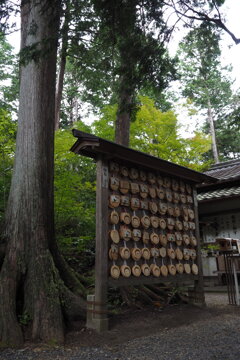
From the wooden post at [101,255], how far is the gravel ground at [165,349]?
1.64ft

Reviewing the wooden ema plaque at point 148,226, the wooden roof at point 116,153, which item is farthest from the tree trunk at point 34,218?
the wooden ema plaque at point 148,226

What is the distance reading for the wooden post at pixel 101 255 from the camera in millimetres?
4120

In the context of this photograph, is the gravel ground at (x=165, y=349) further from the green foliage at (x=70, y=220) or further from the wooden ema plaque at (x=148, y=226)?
the green foliage at (x=70, y=220)

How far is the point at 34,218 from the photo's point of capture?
14.5ft

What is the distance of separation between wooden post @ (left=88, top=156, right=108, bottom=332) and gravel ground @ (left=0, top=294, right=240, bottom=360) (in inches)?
19.7

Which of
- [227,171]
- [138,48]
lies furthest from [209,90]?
[138,48]

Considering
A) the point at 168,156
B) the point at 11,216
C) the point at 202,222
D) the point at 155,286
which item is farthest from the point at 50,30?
the point at 202,222

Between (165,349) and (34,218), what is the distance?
8.31 feet

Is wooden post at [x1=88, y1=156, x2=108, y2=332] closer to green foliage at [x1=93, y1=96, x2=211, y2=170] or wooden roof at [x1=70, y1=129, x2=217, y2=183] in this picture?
wooden roof at [x1=70, y1=129, x2=217, y2=183]

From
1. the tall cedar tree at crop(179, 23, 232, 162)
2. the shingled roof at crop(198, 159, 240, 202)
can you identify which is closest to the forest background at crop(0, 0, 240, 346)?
the shingled roof at crop(198, 159, 240, 202)

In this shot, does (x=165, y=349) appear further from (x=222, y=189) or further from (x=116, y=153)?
(x=222, y=189)

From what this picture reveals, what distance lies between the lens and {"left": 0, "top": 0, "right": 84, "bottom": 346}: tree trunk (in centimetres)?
373

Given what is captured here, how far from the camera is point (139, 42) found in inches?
215

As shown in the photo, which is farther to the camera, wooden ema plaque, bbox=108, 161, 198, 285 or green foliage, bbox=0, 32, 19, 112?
green foliage, bbox=0, 32, 19, 112
